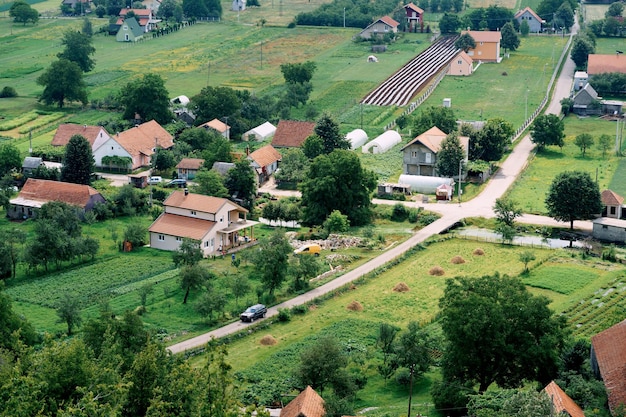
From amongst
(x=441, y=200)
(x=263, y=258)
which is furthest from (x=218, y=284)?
(x=441, y=200)

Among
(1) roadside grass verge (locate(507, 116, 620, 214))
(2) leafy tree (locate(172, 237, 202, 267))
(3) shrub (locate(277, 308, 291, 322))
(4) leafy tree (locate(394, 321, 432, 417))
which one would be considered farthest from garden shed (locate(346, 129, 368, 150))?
(4) leafy tree (locate(394, 321, 432, 417))

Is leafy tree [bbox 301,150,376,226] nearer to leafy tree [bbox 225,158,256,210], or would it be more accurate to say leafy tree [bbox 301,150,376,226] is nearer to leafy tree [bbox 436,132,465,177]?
leafy tree [bbox 225,158,256,210]

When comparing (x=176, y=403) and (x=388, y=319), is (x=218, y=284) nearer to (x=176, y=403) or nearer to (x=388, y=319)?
(x=388, y=319)

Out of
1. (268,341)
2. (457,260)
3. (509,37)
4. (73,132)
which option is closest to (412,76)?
(509,37)

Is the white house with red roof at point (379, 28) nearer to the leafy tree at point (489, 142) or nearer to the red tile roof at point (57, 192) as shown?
the leafy tree at point (489, 142)

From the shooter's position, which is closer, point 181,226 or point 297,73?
point 181,226

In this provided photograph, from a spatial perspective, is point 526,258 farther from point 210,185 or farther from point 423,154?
point 210,185
